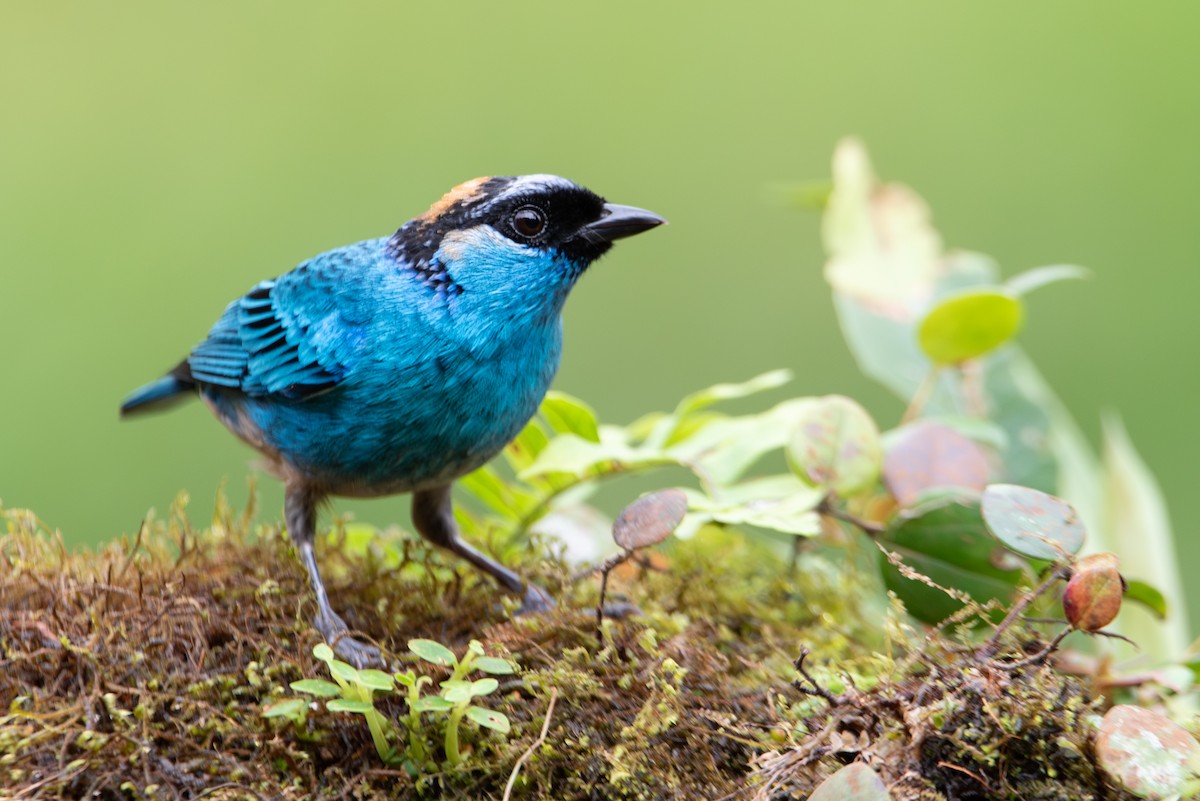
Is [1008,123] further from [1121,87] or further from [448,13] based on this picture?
[448,13]

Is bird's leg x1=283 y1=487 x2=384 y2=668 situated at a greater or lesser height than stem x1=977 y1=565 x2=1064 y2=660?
lesser

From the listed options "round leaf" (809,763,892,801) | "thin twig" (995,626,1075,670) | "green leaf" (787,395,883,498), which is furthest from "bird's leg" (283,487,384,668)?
"thin twig" (995,626,1075,670)

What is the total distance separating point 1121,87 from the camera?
768cm

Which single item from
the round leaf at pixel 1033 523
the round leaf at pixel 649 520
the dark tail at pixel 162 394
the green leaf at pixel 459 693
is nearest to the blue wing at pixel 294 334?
the dark tail at pixel 162 394

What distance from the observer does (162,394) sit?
3691 millimetres

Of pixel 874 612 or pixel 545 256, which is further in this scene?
pixel 874 612

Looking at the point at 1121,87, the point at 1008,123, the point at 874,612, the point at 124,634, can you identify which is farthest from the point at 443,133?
the point at 124,634

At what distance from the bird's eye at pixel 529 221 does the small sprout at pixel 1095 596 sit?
1.62 metres

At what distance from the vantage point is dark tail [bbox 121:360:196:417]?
3605mm

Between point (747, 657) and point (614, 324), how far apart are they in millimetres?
4817

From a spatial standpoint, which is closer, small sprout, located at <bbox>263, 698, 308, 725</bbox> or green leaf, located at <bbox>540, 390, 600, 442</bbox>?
small sprout, located at <bbox>263, 698, 308, 725</bbox>

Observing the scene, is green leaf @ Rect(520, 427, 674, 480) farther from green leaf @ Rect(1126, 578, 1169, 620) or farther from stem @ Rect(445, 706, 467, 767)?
green leaf @ Rect(1126, 578, 1169, 620)

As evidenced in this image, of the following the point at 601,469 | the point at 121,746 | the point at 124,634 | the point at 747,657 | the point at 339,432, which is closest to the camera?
the point at 121,746

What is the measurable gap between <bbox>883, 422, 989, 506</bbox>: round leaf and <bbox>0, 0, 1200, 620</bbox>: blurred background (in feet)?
12.1
